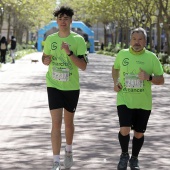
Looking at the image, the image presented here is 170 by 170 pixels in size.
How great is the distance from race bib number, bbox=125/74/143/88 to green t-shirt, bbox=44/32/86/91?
645 mm

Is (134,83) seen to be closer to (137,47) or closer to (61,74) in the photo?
(137,47)

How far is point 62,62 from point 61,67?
6 cm

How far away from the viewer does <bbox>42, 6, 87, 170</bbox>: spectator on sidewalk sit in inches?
320

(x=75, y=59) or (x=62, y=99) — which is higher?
(x=75, y=59)

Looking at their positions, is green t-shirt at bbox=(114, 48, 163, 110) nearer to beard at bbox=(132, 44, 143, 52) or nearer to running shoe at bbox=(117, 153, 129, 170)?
beard at bbox=(132, 44, 143, 52)

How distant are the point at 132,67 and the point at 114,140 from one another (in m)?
3.44

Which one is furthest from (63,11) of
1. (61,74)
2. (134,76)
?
(134,76)

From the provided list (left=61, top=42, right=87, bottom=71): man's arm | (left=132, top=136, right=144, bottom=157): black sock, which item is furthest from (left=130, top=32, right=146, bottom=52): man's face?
(left=132, top=136, right=144, bottom=157): black sock

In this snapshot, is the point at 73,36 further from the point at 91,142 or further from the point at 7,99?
the point at 7,99

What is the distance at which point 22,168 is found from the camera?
27.7 ft

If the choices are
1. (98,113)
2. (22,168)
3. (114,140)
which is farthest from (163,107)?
(22,168)

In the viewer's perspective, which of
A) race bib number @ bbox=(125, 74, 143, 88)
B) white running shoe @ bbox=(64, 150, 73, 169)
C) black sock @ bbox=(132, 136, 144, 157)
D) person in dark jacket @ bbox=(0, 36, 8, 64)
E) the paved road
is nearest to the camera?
race bib number @ bbox=(125, 74, 143, 88)

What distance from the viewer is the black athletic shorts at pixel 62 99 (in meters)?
8.18

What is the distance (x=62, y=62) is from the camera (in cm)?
817
